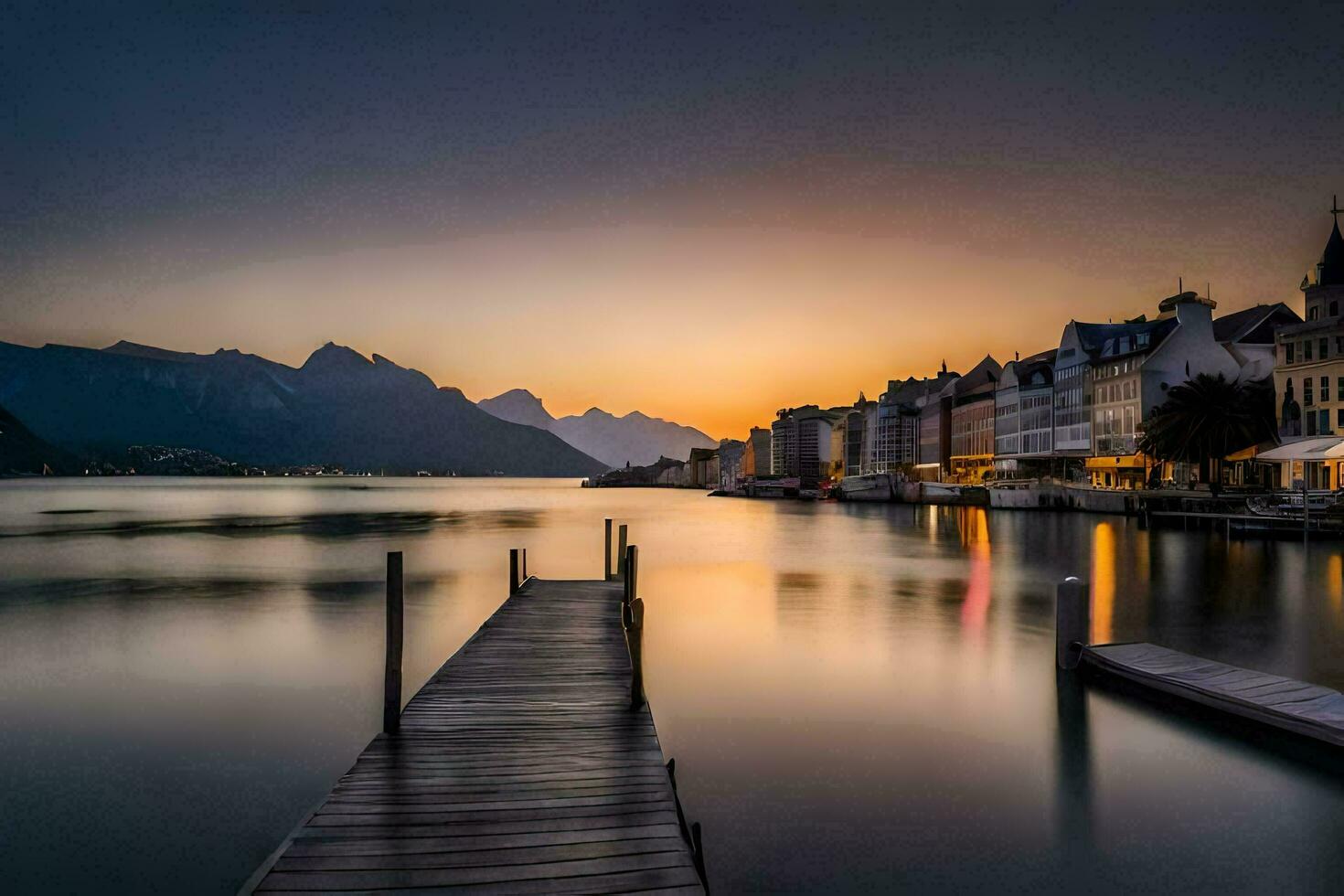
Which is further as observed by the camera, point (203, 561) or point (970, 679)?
point (203, 561)

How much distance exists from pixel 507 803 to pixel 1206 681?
13.4 m

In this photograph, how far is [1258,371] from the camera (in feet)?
244

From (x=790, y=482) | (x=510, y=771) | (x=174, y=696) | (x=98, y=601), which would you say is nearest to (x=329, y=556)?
(x=98, y=601)

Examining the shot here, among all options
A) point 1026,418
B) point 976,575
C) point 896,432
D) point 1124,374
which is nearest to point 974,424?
point 1026,418

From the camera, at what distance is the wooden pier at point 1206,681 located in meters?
12.9

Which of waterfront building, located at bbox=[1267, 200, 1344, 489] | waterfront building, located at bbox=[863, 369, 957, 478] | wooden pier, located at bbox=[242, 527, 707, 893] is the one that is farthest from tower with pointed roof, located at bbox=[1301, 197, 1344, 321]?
waterfront building, located at bbox=[863, 369, 957, 478]

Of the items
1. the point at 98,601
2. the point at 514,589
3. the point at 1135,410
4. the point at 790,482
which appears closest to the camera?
the point at 514,589

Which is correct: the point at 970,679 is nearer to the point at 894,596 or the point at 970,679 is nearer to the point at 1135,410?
the point at 894,596

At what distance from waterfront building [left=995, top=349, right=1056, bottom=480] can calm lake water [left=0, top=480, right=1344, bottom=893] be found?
61.0 meters

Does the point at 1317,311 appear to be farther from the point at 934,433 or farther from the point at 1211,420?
the point at 934,433

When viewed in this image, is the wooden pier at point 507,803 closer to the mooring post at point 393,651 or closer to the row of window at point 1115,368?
the mooring post at point 393,651

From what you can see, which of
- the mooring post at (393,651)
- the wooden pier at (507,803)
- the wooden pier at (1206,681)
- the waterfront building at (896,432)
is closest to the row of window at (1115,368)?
the waterfront building at (896,432)

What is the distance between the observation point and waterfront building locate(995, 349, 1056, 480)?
329 ft

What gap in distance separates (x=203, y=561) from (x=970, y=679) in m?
45.5
